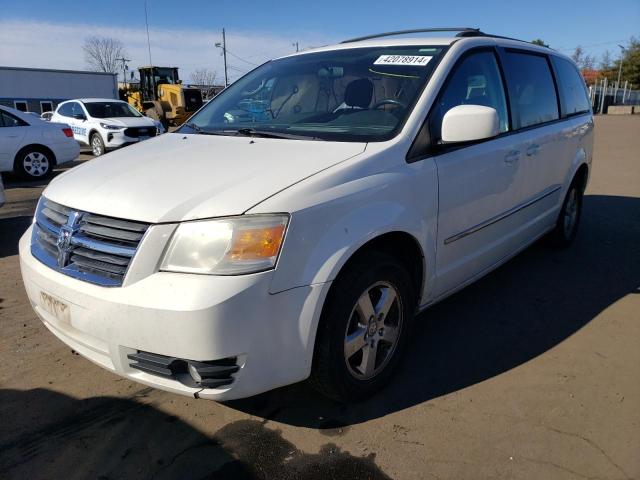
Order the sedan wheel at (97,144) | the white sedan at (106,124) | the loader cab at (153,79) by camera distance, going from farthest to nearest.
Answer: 1. the loader cab at (153,79)
2. the sedan wheel at (97,144)
3. the white sedan at (106,124)

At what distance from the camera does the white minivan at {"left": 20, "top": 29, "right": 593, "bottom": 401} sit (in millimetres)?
2074

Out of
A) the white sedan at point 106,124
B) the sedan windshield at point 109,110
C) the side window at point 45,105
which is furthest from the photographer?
the side window at point 45,105

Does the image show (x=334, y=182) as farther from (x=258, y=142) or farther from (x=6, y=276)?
(x=6, y=276)

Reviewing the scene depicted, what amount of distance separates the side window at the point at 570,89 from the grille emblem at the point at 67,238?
13.4 ft

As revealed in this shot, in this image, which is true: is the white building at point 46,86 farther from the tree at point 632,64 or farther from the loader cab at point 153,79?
the tree at point 632,64

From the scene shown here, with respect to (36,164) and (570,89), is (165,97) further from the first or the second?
(570,89)

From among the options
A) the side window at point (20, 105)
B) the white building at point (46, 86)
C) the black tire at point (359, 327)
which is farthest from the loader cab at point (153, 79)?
the black tire at point (359, 327)

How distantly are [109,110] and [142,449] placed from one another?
48.5 feet

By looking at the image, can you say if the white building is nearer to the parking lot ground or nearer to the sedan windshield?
the sedan windshield

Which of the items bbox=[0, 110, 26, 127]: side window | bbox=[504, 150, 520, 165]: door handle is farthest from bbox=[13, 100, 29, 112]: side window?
bbox=[504, 150, 520, 165]: door handle

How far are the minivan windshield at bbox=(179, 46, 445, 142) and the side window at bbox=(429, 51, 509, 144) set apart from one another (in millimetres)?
155

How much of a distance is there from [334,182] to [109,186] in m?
1.07

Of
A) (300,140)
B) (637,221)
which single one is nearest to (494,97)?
(300,140)

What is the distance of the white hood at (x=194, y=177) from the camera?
2.16 m
